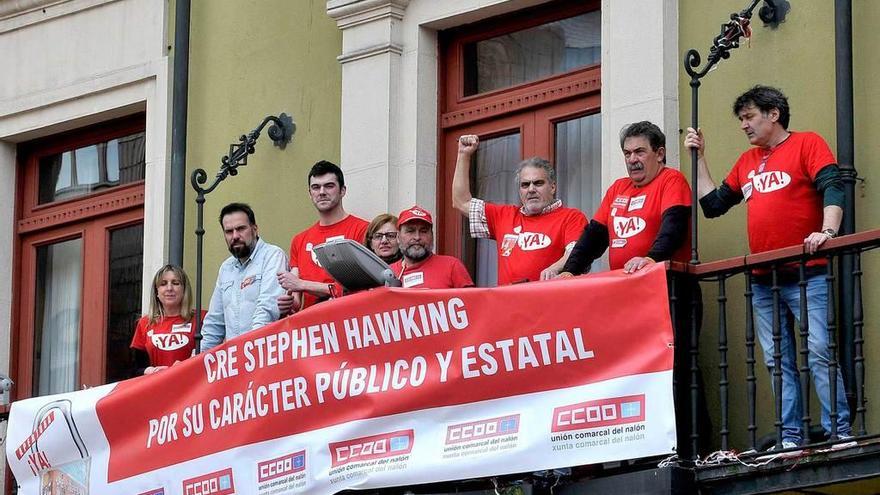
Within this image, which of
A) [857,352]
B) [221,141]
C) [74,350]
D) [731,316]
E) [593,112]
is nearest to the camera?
[857,352]

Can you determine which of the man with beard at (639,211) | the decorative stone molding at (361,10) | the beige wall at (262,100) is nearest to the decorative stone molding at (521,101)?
the decorative stone molding at (361,10)

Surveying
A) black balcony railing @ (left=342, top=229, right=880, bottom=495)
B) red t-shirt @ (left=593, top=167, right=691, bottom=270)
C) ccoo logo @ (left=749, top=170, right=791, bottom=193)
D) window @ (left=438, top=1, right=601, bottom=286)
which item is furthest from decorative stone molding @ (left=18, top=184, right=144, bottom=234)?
ccoo logo @ (left=749, top=170, right=791, bottom=193)

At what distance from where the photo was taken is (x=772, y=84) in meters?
12.8

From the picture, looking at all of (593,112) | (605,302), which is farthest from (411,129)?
(605,302)

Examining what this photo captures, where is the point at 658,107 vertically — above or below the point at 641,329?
above

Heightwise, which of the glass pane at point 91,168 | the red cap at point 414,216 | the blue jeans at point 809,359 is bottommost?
the blue jeans at point 809,359

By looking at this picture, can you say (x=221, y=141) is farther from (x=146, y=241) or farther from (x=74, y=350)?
(x=74, y=350)

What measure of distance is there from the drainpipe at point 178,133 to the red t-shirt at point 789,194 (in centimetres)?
479

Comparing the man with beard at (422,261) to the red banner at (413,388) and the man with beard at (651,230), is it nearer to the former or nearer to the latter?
the red banner at (413,388)

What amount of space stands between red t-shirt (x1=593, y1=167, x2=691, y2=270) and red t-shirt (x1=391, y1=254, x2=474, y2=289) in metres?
1.10

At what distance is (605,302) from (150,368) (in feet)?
11.6

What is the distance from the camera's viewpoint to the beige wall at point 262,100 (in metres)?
15.2

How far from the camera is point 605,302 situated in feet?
38.8

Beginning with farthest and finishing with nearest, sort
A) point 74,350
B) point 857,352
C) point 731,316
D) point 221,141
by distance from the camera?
point 74,350, point 221,141, point 731,316, point 857,352
